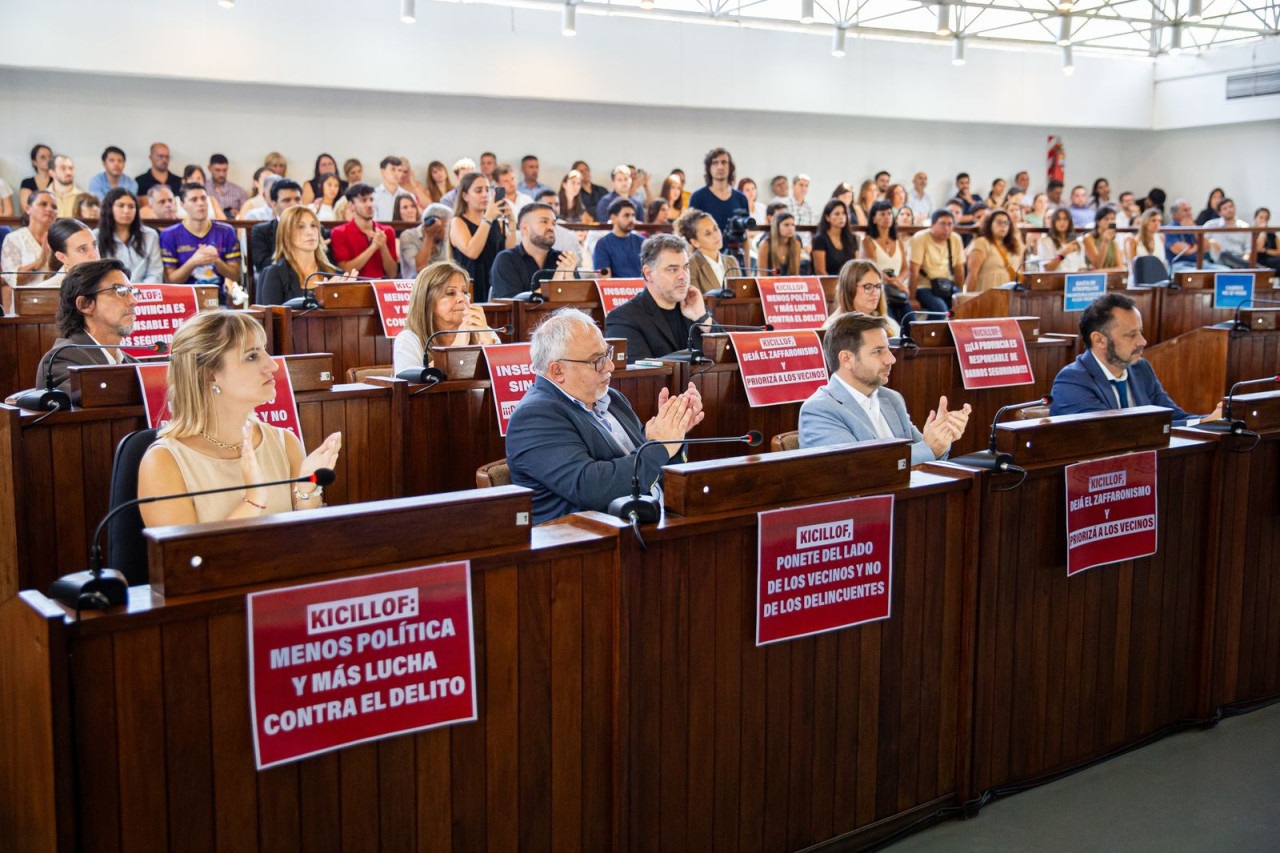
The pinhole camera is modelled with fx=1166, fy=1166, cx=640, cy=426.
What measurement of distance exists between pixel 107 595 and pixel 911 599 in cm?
155

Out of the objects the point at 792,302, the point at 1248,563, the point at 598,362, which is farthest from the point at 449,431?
the point at 792,302

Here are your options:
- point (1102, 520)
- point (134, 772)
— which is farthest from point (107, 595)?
point (1102, 520)

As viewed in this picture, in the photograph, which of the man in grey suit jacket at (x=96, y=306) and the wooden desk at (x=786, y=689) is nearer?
the wooden desk at (x=786, y=689)

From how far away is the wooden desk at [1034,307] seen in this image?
23.4 feet

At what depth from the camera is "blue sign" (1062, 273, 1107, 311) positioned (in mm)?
7246

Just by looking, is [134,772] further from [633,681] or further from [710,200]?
[710,200]

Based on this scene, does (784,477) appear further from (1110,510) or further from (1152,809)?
(1152,809)

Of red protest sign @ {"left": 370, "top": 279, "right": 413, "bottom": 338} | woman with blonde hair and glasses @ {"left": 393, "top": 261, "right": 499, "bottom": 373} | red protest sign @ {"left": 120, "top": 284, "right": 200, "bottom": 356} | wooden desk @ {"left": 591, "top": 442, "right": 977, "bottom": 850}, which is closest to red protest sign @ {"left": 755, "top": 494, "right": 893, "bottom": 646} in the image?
wooden desk @ {"left": 591, "top": 442, "right": 977, "bottom": 850}

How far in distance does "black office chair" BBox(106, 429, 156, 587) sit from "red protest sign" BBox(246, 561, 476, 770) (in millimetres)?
745

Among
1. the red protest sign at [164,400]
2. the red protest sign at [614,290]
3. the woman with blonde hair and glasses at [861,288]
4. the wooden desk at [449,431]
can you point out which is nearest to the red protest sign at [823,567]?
the red protest sign at [164,400]

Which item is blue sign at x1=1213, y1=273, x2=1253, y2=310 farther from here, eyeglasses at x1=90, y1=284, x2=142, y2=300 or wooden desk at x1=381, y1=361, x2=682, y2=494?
eyeglasses at x1=90, y1=284, x2=142, y2=300

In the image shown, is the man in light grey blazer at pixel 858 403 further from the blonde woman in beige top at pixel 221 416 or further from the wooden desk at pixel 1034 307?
the wooden desk at pixel 1034 307

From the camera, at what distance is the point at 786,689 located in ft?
7.43

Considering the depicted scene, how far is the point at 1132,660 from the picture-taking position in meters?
2.87
